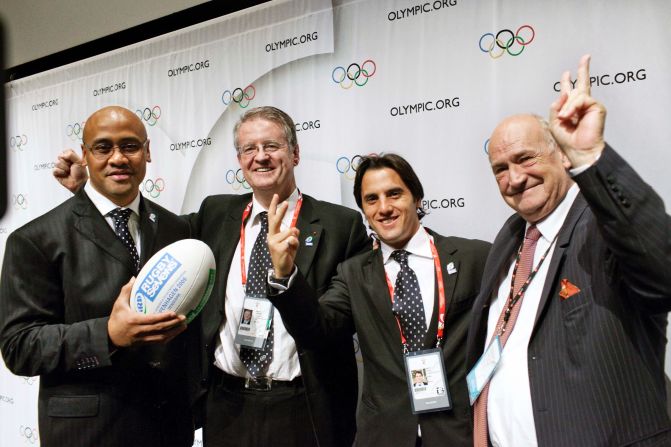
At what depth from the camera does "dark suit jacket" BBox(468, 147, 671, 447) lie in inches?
54.3

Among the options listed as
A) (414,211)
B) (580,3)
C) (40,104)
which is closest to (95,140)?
(414,211)

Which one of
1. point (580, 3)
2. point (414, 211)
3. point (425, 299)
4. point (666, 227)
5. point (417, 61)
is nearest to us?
point (666, 227)

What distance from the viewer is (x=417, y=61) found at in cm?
322

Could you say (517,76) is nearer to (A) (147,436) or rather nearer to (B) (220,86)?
(B) (220,86)

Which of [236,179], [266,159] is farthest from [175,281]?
[236,179]

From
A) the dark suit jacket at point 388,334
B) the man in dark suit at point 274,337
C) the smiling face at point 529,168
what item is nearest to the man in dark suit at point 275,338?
the man in dark suit at point 274,337

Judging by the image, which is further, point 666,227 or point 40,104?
point 40,104

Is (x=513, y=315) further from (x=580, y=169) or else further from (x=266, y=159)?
(x=266, y=159)

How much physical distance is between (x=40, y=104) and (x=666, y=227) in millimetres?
5237

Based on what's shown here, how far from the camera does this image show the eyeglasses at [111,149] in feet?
7.57

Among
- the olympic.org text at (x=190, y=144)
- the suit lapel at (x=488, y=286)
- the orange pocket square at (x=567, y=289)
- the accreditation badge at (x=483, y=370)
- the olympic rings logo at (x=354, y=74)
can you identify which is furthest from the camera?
the olympic.org text at (x=190, y=144)

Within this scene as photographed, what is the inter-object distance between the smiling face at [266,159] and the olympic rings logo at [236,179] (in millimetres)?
1194

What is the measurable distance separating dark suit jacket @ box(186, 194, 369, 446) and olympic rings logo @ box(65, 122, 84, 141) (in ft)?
8.76

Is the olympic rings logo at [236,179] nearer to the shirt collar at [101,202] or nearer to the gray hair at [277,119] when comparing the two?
the gray hair at [277,119]
